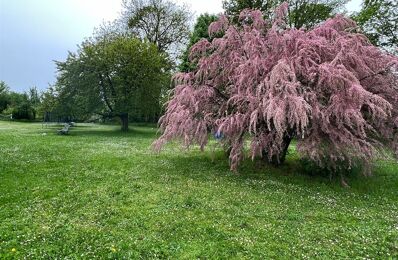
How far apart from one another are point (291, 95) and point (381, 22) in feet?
54.5

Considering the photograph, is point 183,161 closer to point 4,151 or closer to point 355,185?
point 355,185

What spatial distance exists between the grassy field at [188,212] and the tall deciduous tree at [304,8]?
16.3 m

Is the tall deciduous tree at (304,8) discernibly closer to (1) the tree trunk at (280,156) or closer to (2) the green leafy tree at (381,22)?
(2) the green leafy tree at (381,22)

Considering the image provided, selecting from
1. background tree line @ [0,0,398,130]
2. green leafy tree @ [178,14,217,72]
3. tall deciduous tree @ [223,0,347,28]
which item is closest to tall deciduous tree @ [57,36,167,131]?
background tree line @ [0,0,398,130]

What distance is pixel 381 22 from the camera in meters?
19.4

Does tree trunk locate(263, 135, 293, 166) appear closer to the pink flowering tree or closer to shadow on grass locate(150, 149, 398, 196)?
the pink flowering tree

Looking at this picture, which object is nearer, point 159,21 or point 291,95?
point 291,95

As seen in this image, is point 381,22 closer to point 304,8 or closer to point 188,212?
point 304,8

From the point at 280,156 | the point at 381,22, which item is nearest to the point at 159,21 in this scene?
the point at 381,22

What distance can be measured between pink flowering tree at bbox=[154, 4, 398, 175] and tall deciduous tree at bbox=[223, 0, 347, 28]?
48.4ft

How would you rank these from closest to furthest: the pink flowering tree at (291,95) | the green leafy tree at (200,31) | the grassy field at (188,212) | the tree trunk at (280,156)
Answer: the grassy field at (188,212) < the pink flowering tree at (291,95) < the tree trunk at (280,156) < the green leafy tree at (200,31)

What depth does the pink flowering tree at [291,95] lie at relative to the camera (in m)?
6.83

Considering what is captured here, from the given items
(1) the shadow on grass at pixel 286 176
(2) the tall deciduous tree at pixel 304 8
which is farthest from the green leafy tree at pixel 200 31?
(1) the shadow on grass at pixel 286 176

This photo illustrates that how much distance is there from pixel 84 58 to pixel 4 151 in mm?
10106
